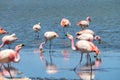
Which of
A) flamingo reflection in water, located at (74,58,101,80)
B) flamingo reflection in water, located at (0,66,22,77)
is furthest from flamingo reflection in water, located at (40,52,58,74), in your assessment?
flamingo reflection in water, located at (0,66,22,77)

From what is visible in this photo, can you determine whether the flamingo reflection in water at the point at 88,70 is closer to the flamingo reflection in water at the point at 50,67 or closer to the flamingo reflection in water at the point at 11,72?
the flamingo reflection in water at the point at 50,67

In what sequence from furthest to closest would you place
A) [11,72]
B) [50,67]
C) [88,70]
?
1. [50,67]
2. [88,70]
3. [11,72]

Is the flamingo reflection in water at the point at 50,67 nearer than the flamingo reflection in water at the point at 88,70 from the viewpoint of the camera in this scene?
No

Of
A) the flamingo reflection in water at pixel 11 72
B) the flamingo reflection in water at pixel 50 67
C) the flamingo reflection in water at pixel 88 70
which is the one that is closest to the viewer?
the flamingo reflection in water at pixel 88 70

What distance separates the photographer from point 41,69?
11.9m

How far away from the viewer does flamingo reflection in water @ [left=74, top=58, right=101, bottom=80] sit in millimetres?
10797

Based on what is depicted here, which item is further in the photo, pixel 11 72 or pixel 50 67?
pixel 50 67

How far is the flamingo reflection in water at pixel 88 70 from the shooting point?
1080 centimetres

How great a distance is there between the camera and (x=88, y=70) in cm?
1159

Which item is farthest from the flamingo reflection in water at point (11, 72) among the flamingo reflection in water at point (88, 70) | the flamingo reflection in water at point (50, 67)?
the flamingo reflection in water at point (88, 70)

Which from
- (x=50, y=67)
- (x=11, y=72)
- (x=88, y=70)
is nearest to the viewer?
(x=11, y=72)

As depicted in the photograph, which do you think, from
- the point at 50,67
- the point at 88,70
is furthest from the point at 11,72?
the point at 88,70

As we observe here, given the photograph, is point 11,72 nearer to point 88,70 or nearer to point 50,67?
point 50,67

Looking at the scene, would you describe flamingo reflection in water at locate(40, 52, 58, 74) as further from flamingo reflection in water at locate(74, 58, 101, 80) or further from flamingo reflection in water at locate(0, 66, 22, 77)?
flamingo reflection in water at locate(0, 66, 22, 77)
